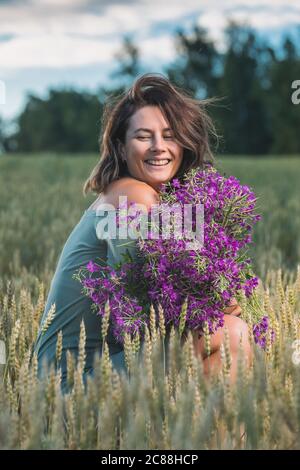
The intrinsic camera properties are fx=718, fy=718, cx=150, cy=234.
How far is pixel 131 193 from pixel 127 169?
347mm

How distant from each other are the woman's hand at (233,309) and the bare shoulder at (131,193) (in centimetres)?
42

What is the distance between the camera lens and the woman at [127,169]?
95.9 inches

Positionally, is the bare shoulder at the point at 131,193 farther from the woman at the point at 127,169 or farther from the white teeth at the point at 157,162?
the white teeth at the point at 157,162

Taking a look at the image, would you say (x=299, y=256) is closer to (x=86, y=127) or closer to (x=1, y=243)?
(x=1, y=243)

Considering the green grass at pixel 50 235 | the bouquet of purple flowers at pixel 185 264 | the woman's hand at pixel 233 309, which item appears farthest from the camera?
the green grass at pixel 50 235

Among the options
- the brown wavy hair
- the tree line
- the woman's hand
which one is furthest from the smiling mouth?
the tree line

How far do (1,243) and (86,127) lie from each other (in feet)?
189

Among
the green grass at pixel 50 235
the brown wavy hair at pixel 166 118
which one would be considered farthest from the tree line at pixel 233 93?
the brown wavy hair at pixel 166 118

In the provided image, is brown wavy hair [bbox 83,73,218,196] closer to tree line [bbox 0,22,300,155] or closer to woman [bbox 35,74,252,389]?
woman [bbox 35,74,252,389]

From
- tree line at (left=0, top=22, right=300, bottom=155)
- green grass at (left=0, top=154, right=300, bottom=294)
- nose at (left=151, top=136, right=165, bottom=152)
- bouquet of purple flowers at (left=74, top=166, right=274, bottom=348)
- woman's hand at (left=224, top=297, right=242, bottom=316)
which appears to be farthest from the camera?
tree line at (left=0, top=22, right=300, bottom=155)

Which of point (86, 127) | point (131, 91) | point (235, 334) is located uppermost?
point (86, 127)

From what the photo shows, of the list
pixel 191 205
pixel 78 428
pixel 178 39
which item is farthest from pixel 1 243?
pixel 178 39

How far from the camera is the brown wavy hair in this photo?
2.63 metres

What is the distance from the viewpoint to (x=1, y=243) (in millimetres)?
4613
